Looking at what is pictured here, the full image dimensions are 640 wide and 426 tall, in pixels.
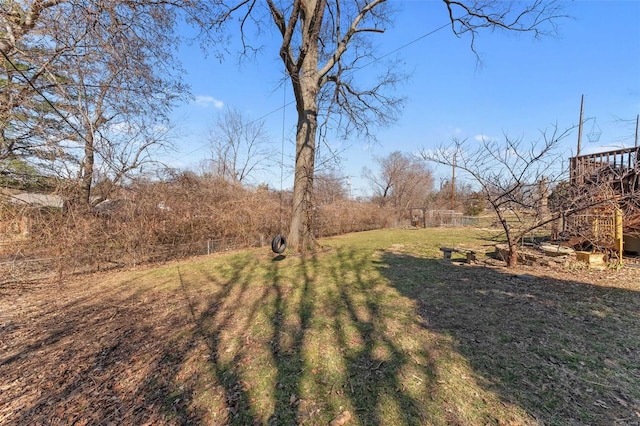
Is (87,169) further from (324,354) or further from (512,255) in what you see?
(512,255)

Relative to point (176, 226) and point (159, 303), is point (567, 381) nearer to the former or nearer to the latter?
point (159, 303)

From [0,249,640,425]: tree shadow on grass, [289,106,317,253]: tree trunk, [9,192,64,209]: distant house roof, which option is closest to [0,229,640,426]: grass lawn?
[0,249,640,425]: tree shadow on grass

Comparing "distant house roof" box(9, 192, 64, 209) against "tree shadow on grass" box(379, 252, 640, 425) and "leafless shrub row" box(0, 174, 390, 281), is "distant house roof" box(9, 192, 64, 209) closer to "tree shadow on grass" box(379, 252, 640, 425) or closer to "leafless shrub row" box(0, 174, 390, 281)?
"leafless shrub row" box(0, 174, 390, 281)

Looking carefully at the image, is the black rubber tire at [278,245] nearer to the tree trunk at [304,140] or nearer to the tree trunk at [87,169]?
the tree trunk at [304,140]

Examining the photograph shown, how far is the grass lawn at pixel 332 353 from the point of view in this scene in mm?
1970

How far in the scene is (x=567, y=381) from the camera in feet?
7.07

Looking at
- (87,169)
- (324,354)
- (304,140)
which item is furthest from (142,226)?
(324,354)

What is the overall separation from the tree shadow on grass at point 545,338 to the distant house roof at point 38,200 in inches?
277

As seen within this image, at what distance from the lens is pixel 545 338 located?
9.34 ft

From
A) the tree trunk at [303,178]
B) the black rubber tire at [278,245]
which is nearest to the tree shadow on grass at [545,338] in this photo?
the black rubber tire at [278,245]

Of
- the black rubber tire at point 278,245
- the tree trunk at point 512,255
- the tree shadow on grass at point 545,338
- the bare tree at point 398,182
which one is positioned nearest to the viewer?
the tree shadow on grass at point 545,338

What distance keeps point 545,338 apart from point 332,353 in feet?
7.19

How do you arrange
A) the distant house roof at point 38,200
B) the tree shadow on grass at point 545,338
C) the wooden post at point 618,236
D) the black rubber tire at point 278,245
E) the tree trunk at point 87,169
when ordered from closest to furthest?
the tree shadow on grass at point 545,338, the distant house roof at point 38,200, the wooden post at point 618,236, the tree trunk at point 87,169, the black rubber tire at point 278,245

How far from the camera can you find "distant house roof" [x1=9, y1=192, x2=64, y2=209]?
539cm
